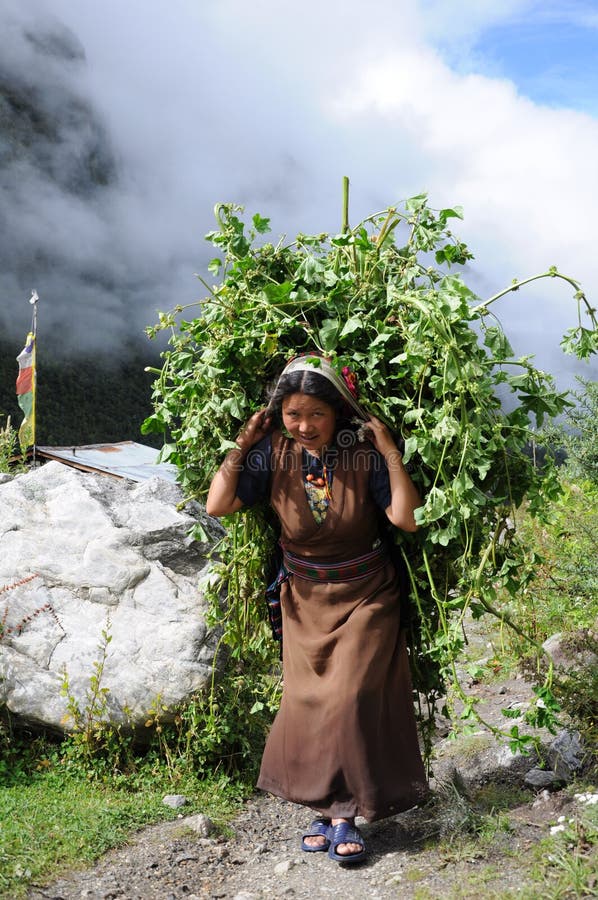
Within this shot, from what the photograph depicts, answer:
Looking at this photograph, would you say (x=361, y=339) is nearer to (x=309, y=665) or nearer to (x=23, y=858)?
(x=309, y=665)

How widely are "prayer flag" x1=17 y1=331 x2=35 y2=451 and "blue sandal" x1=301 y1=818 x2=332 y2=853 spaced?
824 centimetres

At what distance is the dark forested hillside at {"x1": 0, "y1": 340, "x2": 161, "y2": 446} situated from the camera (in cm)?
1705

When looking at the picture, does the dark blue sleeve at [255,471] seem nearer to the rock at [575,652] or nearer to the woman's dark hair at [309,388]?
the woman's dark hair at [309,388]

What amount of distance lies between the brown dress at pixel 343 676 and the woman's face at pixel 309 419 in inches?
5.3

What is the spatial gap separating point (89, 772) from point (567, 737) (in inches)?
93.3

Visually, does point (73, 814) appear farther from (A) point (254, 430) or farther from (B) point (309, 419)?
(B) point (309, 419)

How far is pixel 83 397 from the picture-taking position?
17.9 metres

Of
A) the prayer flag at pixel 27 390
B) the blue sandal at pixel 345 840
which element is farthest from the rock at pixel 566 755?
the prayer flag at pixel 27 390

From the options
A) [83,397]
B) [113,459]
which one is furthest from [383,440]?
[83,397]

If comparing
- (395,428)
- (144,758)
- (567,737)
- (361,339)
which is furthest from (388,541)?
(144,758)

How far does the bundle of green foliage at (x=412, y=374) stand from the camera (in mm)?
3430

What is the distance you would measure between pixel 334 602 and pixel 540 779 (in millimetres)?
1395

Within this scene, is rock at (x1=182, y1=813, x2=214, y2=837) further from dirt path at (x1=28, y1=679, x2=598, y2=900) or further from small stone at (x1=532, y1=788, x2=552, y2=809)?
small stone at (x1=532, y1=788, x2=552, y2=809)

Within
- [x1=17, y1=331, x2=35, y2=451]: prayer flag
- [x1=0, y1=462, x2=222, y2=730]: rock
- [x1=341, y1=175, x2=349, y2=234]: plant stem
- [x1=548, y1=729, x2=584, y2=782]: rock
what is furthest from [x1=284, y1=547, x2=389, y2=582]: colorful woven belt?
[x1=17, y1=331, x2=35, y2=451]: prayer flag
